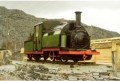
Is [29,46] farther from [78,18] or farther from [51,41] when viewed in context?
[78,18]

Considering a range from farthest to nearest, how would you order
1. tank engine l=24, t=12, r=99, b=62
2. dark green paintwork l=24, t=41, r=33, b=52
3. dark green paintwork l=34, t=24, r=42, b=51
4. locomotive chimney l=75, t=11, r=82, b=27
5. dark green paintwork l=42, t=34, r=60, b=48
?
dark green paintwork l=24, t=41, r=33, b=52
dark green paintwork l=34, t=24, r=42, b=51
dark green paintwork l=42, t=34, r=60, b=48
locomotive chimney l=75, t=11, r=82, b=27
tank engine l=24, t=12, r=99, b=62

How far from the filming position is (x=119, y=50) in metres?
21.0

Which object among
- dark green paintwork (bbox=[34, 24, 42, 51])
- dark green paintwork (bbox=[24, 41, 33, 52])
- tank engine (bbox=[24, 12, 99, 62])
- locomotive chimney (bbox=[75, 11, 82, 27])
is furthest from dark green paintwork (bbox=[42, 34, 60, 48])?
dark green paintwork (bbox=[24, 41, 33, 52])

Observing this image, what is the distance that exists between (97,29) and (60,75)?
8014 centimetres

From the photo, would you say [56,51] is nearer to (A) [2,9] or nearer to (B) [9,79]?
(B) [9,79]

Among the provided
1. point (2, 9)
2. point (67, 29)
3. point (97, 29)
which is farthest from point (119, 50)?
point (2, 9)

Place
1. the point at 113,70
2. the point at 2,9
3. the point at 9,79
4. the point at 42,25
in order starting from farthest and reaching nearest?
the point at 2,9, the point at 42,25, the point at 113,70, the point at 9,79

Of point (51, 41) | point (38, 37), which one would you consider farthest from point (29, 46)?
point (51, 41)

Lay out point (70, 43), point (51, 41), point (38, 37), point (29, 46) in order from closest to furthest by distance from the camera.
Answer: point (70, 43) → point (51, 41) → point (38, 37) → point (29, 46)

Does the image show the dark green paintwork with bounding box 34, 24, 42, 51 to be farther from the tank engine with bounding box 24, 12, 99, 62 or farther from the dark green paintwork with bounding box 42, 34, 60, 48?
the tank engine with bounding box 24, 12, 99, 62

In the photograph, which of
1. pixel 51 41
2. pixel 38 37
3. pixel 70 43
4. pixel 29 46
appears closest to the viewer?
pixel 70 43

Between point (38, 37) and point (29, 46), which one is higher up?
point (38, 37)

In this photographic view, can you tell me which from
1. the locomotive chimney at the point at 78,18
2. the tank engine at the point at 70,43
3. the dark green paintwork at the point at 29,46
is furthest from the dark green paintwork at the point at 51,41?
the dark green paintwork at the point at 29,46

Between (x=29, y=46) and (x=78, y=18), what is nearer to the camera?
(x=78, y=18)
